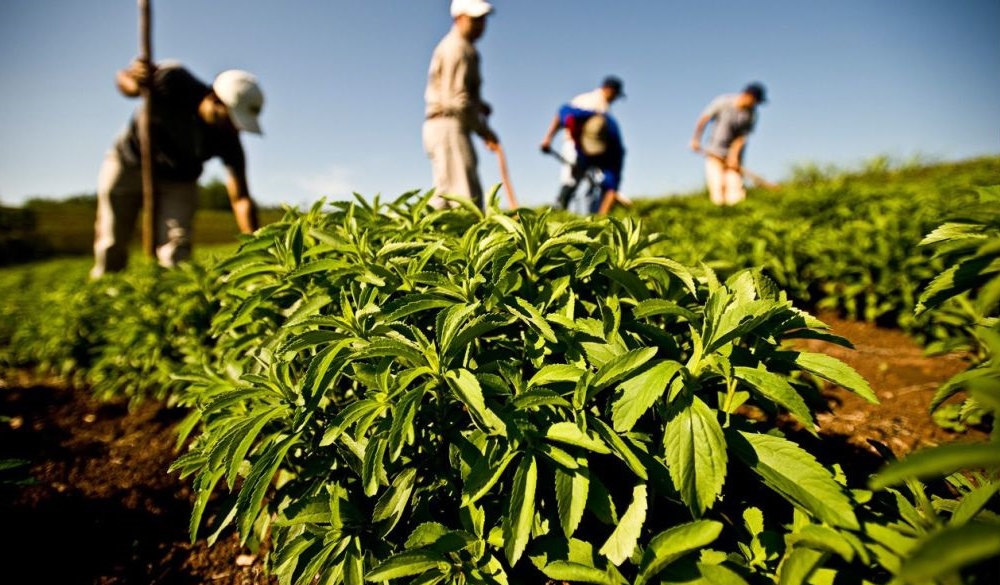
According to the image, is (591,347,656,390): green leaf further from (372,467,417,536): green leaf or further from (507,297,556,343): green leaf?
(372,467,417,536): green leaf

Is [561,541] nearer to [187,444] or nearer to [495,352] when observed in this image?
[495,352]

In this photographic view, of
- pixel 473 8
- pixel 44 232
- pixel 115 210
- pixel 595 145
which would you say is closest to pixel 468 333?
pixel 473 8

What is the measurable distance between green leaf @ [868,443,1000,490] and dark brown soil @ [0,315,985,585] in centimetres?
139

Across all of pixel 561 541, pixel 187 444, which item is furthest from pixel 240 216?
pixel 561 541

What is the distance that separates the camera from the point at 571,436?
1159 mm

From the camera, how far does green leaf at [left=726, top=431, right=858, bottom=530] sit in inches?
38.8

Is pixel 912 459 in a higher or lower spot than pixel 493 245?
lower

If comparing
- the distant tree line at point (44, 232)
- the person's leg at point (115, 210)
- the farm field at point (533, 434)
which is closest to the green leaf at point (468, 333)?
the farm field at point (533, 434)

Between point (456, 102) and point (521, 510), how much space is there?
Answer: 4.46 m

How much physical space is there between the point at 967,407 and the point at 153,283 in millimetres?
4598

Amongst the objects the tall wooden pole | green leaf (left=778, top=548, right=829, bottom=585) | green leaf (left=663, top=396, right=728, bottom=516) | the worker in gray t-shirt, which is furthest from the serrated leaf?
the worker in gray t-shirt

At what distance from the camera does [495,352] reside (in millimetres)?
1518

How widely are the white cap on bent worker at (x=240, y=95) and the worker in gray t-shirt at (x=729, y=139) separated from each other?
322 inches

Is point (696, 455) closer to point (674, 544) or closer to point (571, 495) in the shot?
point (674, 544)
